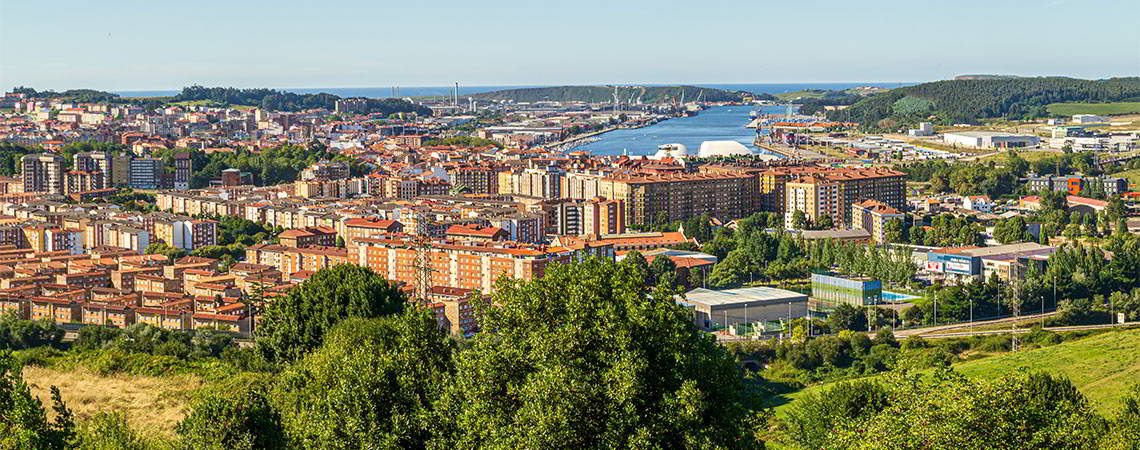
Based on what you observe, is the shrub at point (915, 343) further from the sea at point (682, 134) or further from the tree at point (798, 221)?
the sea at point (682, 134)

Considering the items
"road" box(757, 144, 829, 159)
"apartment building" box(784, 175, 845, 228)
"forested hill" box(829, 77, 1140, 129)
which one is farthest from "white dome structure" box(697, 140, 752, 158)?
"apartment building" box(784, 175, 845, 228)

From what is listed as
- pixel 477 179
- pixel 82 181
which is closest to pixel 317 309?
pixel 477 179

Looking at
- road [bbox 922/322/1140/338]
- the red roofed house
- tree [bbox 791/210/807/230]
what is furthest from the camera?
tree [bbox 791/210/807/230]

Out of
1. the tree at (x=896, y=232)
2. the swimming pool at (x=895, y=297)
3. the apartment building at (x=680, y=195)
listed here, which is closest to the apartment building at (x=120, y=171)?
the apartment building at (x=680, y=195)

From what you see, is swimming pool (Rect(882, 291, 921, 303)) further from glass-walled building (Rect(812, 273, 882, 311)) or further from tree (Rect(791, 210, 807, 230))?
tree (Rect(791, 210, 807, 230))

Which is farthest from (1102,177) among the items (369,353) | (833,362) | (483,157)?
(369,353)
